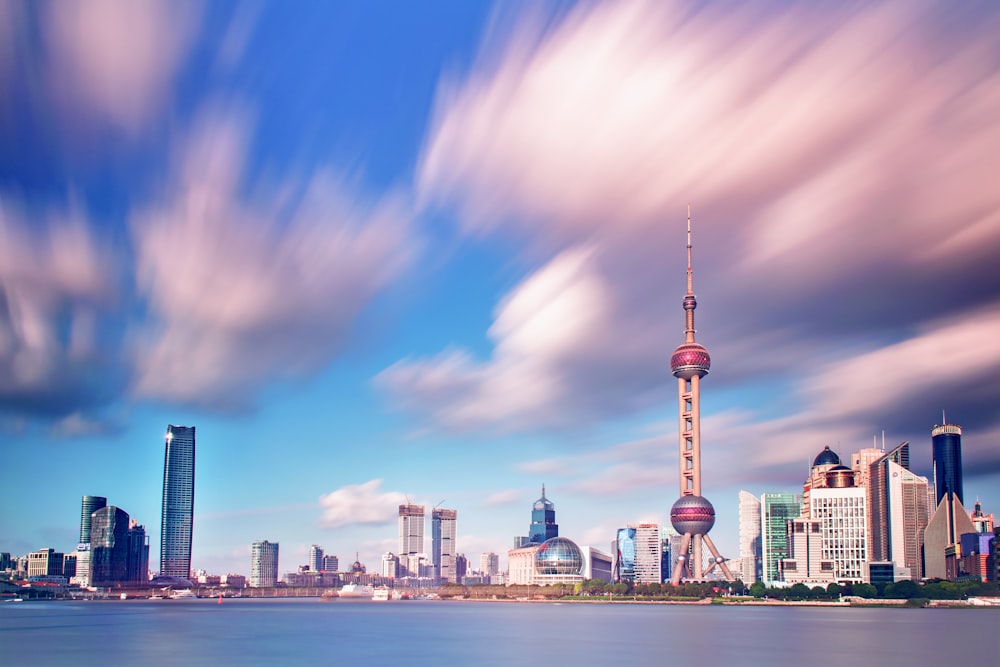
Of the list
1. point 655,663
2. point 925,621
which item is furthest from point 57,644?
point 925,621

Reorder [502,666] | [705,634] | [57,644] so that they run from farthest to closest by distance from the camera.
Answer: [705,634]
[57,644]
[502,666]

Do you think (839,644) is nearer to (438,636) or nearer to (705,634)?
(705,634)

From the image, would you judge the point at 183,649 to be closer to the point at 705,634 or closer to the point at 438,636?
the point at 438,636

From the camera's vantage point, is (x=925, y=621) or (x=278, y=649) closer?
(x=278, y=649)

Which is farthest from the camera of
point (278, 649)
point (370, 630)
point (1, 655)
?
point (370, 630)

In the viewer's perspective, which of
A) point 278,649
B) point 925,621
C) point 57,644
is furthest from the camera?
point 925,621

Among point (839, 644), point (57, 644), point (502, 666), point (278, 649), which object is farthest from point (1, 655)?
point (839, 644)

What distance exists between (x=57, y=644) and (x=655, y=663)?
79.2m

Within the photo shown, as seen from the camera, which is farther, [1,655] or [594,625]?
[594,625]

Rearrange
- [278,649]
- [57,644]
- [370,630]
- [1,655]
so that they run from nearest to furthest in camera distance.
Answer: [1,655]
[278,649]
[57,644]
[370,630]

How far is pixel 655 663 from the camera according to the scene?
314 ft

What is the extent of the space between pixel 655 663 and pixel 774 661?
42.0 feet

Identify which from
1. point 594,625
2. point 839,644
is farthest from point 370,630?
point 839,644

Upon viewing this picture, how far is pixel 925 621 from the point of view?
181 meters
